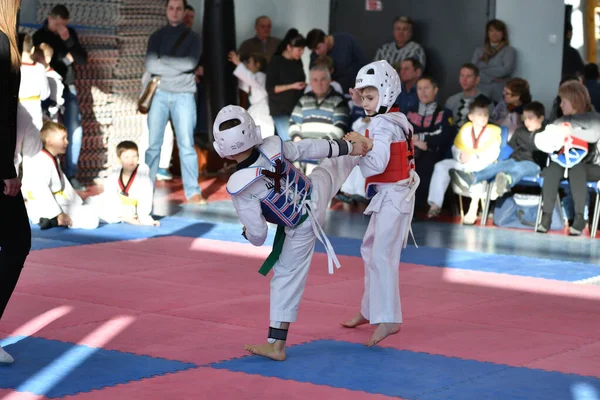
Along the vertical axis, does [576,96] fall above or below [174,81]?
above

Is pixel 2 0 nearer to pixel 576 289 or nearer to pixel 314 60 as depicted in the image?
pixel 576 289

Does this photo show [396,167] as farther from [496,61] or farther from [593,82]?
[593,82]

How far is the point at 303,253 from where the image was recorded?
5000 millimetres

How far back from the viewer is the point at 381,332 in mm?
5270

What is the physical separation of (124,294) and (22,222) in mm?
1886

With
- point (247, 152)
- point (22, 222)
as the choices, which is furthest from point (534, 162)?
point (22, 222)

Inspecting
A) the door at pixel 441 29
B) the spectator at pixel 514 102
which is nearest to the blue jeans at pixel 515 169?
the spectator at pixel 514 102

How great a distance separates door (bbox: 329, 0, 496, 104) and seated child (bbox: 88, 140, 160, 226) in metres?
4.70

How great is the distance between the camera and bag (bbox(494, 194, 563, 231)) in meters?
10.1

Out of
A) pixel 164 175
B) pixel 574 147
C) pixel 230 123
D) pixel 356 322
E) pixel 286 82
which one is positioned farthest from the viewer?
pixel 164 175

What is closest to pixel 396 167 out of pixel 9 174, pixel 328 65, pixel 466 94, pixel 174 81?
pixel 9 174

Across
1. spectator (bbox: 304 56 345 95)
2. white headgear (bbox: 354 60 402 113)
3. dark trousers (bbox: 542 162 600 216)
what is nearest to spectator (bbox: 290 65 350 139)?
spectator (bbox: 304 56 345 95)

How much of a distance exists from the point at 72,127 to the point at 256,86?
232 centimetres

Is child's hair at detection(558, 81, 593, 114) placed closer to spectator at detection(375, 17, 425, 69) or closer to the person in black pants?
spectator at detection(375, 17, 425, 69)
